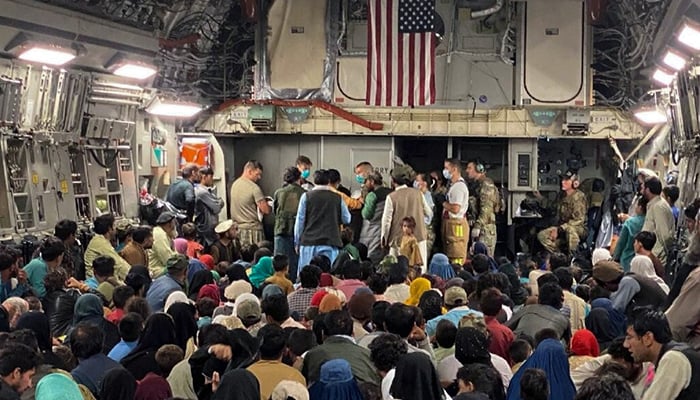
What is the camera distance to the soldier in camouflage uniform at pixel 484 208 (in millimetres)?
14534

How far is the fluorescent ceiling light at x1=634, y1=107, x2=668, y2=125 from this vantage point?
1411 centimetres

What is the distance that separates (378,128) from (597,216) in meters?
3.92

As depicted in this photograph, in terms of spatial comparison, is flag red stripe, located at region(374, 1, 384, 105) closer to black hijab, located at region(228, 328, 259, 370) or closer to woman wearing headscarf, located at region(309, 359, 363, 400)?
black hijab, located at region(228, 328, 259, 370)

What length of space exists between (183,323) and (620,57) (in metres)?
11.0

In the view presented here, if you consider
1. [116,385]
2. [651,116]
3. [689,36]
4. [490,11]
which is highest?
[490,11]

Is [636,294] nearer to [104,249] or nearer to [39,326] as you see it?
[39,326]

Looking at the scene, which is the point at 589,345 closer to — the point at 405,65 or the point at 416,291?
the point at 416,291

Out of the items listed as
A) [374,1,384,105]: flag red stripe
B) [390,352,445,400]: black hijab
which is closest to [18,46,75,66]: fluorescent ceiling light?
[374,1,384,105]: flag red stripe

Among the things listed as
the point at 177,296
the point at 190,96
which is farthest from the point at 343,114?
the point at 177,296

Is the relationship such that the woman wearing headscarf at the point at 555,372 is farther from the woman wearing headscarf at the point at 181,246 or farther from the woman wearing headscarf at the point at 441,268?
the woman wearing headscarf at the point at 181,246

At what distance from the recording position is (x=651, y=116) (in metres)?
14.6

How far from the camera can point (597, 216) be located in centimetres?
1608

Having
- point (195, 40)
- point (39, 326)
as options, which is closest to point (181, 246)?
point (195, 40)

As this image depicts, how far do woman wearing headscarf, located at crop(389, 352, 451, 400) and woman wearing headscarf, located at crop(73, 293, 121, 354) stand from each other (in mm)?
2560
